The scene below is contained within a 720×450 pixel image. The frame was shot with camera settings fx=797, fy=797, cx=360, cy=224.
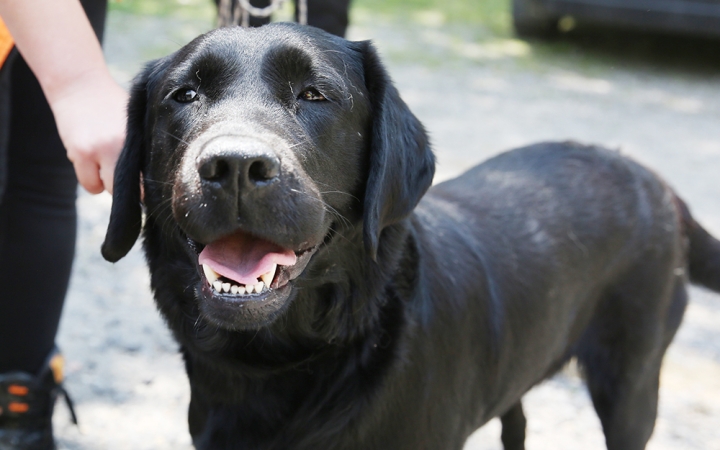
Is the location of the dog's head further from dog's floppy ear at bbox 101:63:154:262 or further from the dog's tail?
the dog's tail

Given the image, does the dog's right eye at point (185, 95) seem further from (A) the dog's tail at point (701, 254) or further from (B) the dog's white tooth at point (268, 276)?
(A) the dog's tail at point (701, 254)

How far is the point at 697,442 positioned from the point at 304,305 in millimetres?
2145

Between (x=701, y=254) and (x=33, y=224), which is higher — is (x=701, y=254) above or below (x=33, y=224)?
below

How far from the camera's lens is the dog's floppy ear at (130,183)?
242 centimetres

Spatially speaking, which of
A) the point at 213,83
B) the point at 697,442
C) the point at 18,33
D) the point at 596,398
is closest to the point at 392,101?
the point at 213,83

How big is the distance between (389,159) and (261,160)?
1.82 feet

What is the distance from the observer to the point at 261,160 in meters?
1.87

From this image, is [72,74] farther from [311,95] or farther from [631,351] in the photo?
[631,351]

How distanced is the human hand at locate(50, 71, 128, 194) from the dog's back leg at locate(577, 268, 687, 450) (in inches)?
74.3

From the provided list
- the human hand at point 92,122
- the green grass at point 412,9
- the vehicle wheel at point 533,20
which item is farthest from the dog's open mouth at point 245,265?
the green grass at point 412,9

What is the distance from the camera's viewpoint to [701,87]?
904cm

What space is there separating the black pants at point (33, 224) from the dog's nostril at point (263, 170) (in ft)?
4.34

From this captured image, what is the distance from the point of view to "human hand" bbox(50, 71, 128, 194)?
2.39 meters

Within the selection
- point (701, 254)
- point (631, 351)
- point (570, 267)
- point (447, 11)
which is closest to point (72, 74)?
point (570, 267)
